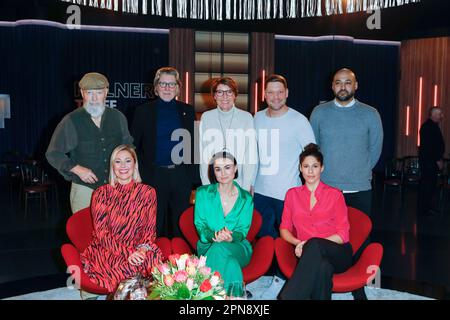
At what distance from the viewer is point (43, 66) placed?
10.6 metres

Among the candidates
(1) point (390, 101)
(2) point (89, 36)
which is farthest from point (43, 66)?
(1) point (390, 101)

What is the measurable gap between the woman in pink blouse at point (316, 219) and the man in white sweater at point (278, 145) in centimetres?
20

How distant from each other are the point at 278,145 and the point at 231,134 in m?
0.39

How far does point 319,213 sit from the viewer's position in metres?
3.45

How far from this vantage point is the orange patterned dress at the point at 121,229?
129 inches

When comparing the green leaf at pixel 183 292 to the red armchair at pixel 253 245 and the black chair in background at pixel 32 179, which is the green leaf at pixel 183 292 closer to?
the red armchair at pixel 253 245

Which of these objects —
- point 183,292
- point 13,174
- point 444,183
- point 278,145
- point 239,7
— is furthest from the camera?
point 13,174

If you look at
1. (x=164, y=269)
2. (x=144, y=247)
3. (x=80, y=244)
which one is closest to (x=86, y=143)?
(x=80, y=244)

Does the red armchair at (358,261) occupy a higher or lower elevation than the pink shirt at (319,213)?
lower

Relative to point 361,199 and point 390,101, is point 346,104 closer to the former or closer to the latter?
point 361,199

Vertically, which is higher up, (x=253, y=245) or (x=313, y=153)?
(x=313, y=153)

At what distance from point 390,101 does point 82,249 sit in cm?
1003

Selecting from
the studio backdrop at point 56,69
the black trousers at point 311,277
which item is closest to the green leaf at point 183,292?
the black trousers at point 311,277

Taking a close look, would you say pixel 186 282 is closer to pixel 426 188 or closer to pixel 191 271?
pixel 191 271
